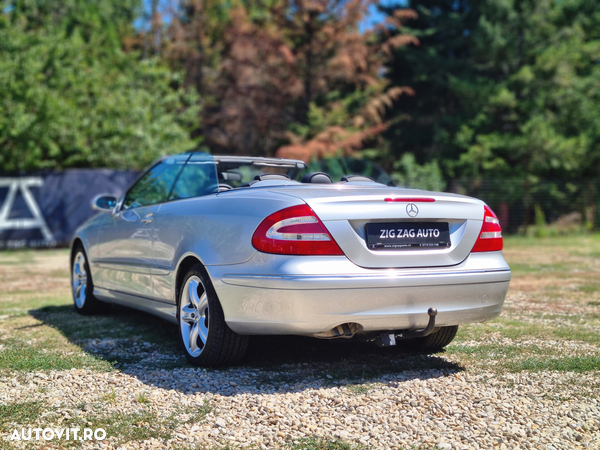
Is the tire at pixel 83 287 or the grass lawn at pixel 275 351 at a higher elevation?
the tire at pixel 83 287

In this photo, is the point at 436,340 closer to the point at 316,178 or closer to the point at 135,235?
the point at 316,178

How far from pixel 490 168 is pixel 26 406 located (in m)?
23.5

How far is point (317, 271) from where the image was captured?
13.0 feet

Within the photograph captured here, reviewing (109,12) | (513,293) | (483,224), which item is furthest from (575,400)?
(109,12)

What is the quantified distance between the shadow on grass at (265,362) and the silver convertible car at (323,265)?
22 centimetres

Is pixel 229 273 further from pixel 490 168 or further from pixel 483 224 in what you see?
pixel 490 168

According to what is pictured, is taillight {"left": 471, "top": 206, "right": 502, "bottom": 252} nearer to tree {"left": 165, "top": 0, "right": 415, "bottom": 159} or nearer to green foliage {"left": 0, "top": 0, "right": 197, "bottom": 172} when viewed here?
green foliage {"left": 0, "top": 0, "right": 197, "bottom": 172}

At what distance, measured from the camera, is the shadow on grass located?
13.9ft

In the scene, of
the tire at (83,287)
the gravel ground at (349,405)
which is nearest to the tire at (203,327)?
the gravel ground at (349,405)

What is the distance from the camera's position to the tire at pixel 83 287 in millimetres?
6996

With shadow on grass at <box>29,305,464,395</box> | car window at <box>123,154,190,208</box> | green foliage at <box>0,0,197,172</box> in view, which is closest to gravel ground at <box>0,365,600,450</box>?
shadow on grass at <box>29,305,464,395</box>

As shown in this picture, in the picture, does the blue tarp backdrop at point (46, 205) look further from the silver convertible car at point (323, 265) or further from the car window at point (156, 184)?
the silver convertible car at point (323, 265)

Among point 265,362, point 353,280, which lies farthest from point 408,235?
point 265,362

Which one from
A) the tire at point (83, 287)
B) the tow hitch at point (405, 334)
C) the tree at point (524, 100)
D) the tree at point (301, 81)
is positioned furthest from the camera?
the tree at point (301, 81)
